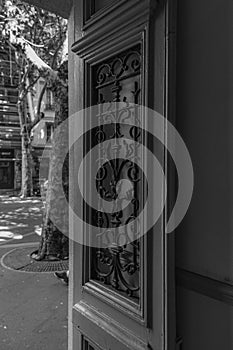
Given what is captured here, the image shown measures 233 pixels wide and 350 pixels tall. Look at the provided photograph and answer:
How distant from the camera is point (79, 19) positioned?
1.60 metres

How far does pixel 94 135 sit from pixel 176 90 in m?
0.50

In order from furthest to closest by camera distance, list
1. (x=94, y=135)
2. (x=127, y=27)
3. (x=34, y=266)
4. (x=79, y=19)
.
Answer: (x=34, y=266) < (x=79, y=19) < (x=94, y=135) < (x=127, y=27)

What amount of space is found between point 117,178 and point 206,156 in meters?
0.44

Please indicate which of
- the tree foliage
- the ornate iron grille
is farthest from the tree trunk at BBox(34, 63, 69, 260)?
the ornate iron grille

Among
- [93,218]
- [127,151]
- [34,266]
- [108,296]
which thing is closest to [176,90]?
[127,151]

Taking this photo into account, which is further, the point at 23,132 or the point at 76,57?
the point at 23,132

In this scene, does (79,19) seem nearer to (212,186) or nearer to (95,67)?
(95,67)

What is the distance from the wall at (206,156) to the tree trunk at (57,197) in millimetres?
4739

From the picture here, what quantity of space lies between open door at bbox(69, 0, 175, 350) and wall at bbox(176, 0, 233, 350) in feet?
0.22

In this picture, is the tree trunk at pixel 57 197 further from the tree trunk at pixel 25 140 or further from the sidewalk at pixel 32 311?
the tree trunk at pixel 25 140

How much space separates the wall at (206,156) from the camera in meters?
0.97

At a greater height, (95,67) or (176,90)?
(95,67)

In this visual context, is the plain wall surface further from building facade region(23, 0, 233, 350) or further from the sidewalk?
the sidewalk

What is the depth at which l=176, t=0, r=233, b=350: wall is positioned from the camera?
0.97 metres
